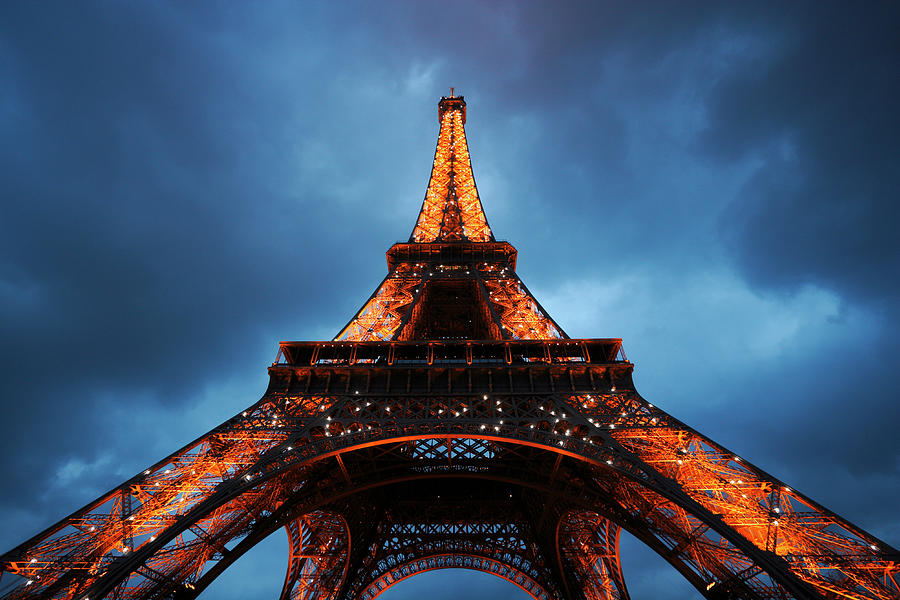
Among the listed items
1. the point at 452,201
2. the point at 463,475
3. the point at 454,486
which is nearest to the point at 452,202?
the point at 452,201

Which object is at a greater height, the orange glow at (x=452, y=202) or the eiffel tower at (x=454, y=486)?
the orange glow at (x=452, y=202)

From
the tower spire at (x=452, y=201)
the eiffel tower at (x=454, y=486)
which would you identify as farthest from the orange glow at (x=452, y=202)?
the eiffel tower at (x=454, y=486)

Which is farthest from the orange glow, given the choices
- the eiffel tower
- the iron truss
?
the iron truss

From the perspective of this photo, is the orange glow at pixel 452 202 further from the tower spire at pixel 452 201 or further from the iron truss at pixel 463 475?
the iron truss at pixel 463 475

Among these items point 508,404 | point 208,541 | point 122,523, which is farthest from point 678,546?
point 122,523

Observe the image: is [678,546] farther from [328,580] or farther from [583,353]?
[328,580]

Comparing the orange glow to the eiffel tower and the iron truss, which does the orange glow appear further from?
the iron truss

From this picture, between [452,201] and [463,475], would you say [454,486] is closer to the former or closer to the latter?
[463,475]
